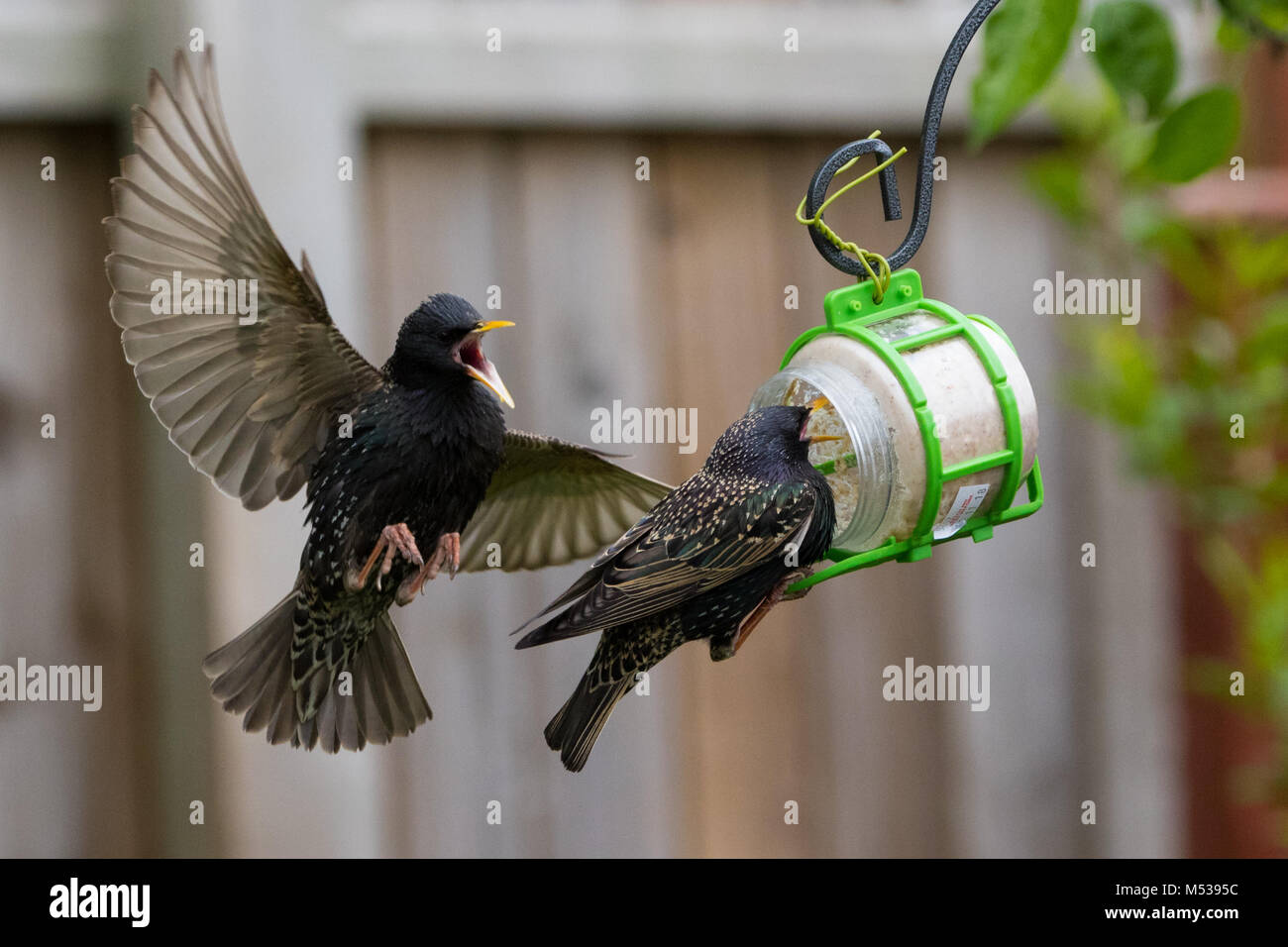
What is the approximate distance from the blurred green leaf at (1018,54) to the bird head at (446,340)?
54cm

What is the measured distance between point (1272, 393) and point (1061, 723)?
2.68 ft

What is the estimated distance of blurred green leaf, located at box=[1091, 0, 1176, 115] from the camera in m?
1.45

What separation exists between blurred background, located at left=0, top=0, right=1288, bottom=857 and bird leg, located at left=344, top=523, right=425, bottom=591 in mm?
1063

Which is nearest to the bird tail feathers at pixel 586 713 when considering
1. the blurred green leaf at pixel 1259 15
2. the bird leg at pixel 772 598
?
the bird leg at pixel 772 598

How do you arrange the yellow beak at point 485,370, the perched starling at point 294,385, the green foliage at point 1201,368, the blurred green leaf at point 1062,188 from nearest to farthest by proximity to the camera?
the yellow beak at point 485,370
the perched starling at point 294,385
the blurred green leaf at point 1062,188
the green foliage at point 1201,368

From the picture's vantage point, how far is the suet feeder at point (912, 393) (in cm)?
126

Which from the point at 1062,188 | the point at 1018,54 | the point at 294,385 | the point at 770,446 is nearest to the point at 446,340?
the point at 294,385

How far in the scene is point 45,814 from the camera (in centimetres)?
234

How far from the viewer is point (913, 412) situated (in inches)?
49.2

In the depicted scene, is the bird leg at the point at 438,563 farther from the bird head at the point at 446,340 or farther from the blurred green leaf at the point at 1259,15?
the blurred green leaf at the point at 1259,15

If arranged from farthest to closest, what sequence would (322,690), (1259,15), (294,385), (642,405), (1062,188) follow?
(642,405)
(1062,188)
(1259,15)
(322,690)
(294,385)

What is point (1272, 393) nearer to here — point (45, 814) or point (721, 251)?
point (721, 251)

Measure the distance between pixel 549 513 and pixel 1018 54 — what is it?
0.62m

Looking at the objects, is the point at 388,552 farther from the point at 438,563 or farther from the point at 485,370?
the point at 485,370
